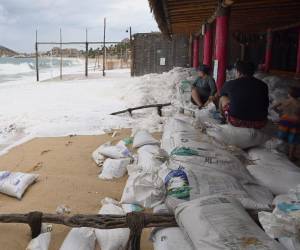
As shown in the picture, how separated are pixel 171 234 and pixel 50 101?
27.0ft

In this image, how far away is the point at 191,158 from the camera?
257cm

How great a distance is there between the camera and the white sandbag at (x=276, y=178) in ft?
8.03

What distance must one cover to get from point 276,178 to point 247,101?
1.22 meters

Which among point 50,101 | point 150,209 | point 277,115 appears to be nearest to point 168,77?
point 50,101

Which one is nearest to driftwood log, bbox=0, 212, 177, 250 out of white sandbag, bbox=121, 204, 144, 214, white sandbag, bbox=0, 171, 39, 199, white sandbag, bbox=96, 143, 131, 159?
white sandbag, bbox=121, 204, 144, 214

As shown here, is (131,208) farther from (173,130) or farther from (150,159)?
(173,130)

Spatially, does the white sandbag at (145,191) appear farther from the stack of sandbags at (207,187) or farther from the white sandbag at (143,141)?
the white sandbag at (143,141)

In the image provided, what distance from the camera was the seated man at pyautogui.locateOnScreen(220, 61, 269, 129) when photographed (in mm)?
3555

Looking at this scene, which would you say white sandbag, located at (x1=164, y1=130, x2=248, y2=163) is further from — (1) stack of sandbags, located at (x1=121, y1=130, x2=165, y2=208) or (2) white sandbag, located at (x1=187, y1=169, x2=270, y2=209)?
(2) white sandbag, located at (x1=187, y1=169, x2=270, y2=209)

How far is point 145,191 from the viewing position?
96.3 inches

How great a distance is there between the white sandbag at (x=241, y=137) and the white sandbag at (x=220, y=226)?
159cm

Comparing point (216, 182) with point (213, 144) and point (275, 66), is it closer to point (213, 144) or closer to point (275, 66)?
point (213, 144)

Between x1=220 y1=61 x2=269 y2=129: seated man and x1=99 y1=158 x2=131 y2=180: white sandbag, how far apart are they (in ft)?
3.93

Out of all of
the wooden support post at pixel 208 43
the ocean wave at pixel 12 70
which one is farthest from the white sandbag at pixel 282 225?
the ocean wave at pixel 12 70
